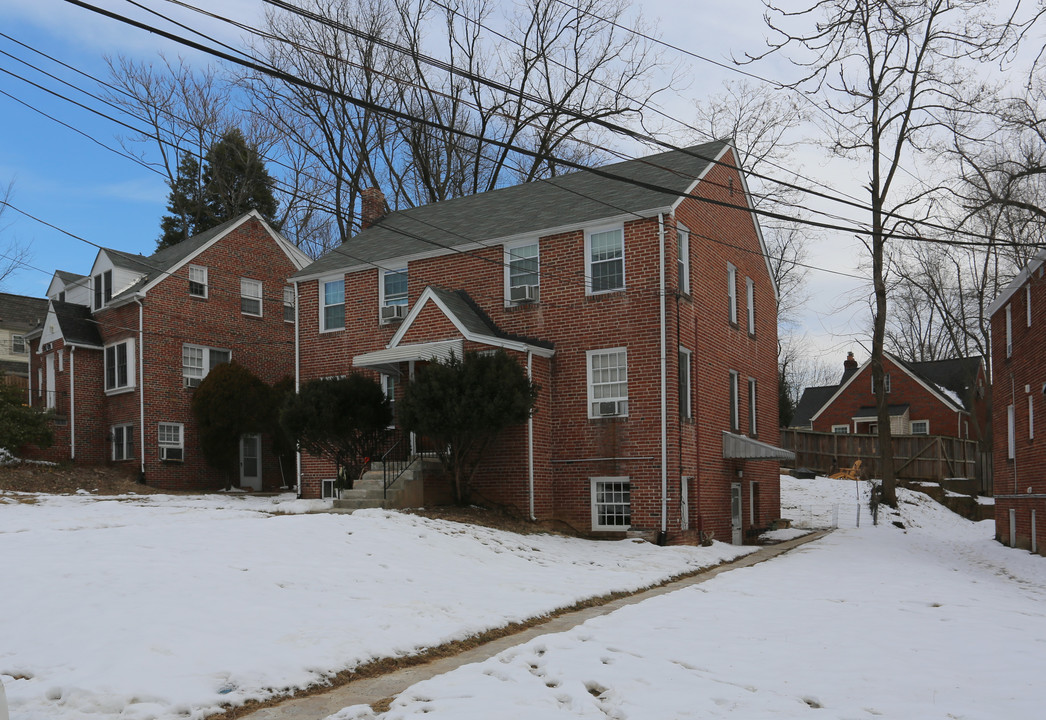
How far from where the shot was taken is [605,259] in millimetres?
21422

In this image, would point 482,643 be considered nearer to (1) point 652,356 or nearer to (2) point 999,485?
(1) point 652,356

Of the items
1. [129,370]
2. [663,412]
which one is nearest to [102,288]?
[129,370]

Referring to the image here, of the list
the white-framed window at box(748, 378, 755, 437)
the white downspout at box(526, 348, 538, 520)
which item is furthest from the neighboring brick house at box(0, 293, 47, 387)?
the white-framed window at box(748, 378, 755, 437)

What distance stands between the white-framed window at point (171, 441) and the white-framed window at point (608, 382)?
1656cm

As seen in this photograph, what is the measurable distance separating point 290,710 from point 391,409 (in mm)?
15349

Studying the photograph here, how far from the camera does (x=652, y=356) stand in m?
20.4

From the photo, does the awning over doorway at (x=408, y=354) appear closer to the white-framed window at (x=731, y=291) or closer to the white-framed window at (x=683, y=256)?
the white-framed window at (x=683, y=256)

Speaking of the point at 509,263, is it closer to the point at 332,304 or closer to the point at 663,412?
the point at 663,412

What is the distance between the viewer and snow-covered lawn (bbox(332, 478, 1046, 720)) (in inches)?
286

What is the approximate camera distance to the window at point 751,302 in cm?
2655

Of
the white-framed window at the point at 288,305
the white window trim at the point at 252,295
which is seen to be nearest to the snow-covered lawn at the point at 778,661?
the white window trim at the point at 252,295

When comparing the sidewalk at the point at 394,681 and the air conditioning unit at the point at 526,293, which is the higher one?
the air conditioning unit at the point at 526,293

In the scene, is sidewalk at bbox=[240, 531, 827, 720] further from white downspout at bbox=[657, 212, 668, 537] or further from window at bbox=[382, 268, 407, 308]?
window at bbox=[382, 268, 407, 308]

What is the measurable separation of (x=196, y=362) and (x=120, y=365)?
8.31 feet
